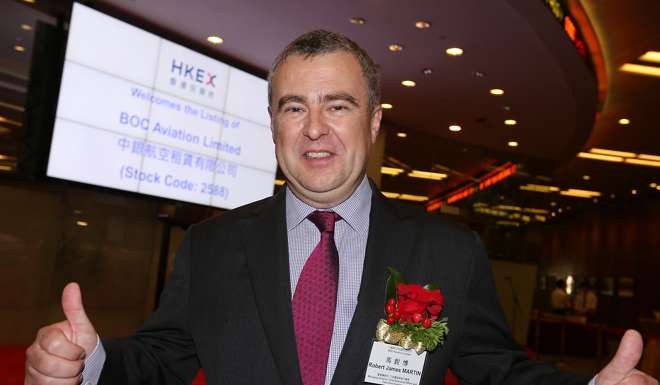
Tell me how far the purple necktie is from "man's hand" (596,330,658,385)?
1.88ft

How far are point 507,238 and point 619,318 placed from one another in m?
7.72

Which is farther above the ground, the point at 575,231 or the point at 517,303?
the point at 575,231

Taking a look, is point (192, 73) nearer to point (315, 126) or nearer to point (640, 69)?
point (315, 126)

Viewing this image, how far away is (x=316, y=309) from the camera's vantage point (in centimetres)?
153

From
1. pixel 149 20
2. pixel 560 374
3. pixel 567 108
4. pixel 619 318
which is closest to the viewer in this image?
pixel 560 374

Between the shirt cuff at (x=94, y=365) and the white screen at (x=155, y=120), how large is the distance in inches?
159

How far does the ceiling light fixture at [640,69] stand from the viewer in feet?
26.7

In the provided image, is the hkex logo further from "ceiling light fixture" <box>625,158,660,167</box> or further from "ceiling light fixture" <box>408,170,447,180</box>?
"ceiling light fixture" <box>625,158,660,167</box>

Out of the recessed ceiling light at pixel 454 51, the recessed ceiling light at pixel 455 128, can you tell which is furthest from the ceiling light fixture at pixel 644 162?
the recessed ceiling light at pixel 454 51

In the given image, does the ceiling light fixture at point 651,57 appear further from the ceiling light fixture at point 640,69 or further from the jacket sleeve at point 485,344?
the jacket sleeve at point 485,344

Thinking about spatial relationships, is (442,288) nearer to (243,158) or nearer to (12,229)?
(243,158)

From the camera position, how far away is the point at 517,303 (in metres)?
11.2

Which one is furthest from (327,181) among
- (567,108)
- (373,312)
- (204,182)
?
(567,108)

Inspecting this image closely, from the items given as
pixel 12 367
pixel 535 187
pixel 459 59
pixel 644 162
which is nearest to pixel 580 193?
pixel 644 162
